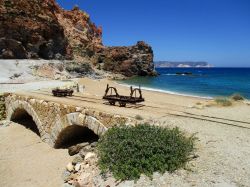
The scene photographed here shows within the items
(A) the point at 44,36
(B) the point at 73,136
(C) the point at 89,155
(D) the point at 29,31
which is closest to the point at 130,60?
(A) the point at 44,36

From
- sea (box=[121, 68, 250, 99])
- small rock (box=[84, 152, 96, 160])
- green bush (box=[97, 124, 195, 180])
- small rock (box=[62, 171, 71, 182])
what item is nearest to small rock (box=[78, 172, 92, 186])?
green bush (box=[97, 124, 195, 180])

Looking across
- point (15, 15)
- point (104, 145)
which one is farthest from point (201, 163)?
point (15, 15)

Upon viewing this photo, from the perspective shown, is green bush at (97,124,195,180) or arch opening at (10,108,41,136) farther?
arch opening at (10,108,41,136)

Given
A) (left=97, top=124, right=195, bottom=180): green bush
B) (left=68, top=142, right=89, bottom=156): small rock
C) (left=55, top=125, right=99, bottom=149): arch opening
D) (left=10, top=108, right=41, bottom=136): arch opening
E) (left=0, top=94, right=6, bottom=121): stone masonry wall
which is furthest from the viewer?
(left=0, top=94, right=6, bottom=121): stone masonry wall

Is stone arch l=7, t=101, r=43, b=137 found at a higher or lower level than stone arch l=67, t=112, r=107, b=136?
lower

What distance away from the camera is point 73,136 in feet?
44.5

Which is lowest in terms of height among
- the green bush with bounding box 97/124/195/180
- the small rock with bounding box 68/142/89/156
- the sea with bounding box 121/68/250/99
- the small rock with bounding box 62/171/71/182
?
the sea with bounding box 121/68/250/99

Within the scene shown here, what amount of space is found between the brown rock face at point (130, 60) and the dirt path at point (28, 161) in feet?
192

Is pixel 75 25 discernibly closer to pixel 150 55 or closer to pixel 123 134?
pixel 150 55

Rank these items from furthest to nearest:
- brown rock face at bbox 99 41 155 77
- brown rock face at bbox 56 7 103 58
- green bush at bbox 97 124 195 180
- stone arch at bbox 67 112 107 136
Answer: brown rock face at bbox 99 41 155 77 → brown rock face at bbox 56 7 103 58 → stone arch at bbox 67 112 107 136 → green bush at bbox 97 124 195 180

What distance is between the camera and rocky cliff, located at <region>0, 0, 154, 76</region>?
41.7 metres

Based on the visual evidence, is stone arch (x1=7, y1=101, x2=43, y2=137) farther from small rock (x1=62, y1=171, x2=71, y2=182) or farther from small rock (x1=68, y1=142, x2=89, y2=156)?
small rock (x1=62, y1=171, x2=71, y2=182)

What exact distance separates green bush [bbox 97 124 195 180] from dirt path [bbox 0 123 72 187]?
106 inches

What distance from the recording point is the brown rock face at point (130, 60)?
7369 centimetres
